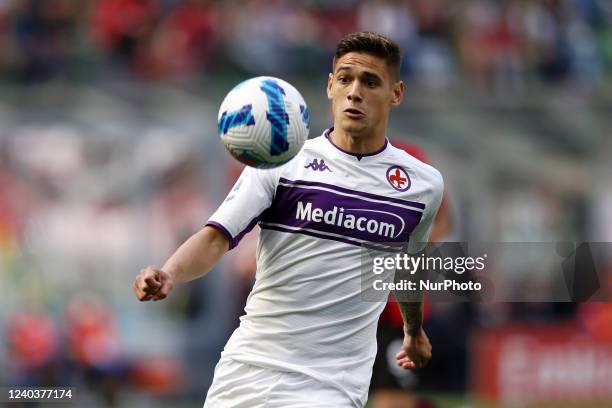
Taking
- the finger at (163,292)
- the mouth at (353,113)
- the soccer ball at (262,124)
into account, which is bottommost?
the finger at (163,292)

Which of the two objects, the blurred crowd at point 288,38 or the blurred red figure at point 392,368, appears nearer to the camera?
the blurred red figure at point 392,368

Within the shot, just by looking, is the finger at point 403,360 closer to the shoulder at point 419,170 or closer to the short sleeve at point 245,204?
the shoulder at point 419,170

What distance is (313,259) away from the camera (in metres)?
5.65

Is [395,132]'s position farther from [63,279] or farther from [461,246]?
[461,246]

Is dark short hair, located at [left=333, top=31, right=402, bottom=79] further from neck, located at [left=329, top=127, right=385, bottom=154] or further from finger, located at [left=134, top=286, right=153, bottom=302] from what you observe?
finger, located at [left=134, top=286, right=153, bottom=302]

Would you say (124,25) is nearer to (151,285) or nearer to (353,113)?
(353,113)

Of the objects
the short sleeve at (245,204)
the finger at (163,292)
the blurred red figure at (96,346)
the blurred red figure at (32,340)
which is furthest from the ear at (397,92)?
the blurred red figure at (32,340)

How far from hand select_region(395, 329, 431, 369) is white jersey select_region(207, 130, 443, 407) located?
0.45 m

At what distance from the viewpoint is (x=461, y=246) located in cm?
741

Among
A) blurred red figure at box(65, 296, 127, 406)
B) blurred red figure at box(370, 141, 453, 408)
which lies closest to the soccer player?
blurred red figure at box(370, 141, 453, 408)

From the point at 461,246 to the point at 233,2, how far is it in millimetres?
10485

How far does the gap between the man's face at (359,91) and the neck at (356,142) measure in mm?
40

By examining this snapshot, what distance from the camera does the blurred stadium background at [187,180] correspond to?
568 inches

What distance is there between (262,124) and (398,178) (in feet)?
2.93
